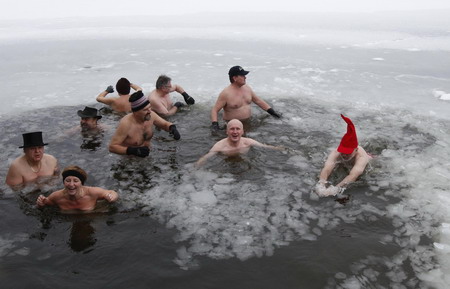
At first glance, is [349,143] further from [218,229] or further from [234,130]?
[218,229]

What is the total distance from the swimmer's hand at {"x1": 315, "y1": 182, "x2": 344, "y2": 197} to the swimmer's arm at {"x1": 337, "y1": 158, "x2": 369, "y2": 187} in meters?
0.09

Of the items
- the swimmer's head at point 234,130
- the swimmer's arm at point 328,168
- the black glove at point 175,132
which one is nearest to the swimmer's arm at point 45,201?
the black glove at point 175,132

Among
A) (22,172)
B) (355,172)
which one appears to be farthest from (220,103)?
(22,172)

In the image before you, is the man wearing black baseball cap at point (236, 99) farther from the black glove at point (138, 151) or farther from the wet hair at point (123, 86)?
the wet hair at point (123, 86)

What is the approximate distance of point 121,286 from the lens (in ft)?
11.5

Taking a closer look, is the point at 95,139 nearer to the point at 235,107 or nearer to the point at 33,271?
the point at 235,107

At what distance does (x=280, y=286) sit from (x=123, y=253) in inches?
63.9

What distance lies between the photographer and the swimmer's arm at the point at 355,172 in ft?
16.9

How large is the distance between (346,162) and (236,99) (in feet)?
9.48

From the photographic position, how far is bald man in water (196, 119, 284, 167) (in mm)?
5965

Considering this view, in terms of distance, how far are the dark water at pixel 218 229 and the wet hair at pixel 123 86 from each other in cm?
210

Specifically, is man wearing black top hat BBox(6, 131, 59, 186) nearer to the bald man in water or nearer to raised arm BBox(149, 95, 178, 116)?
the bald man in water

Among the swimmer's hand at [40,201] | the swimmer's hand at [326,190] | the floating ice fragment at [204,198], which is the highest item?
the swimmer's hand at [40,201]

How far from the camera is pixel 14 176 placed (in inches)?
205
